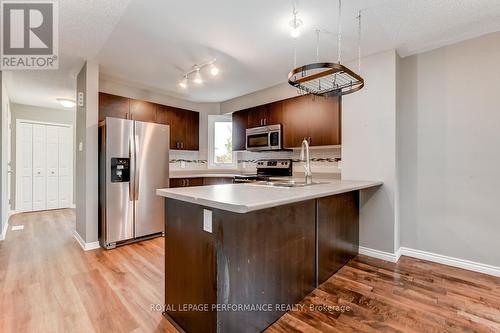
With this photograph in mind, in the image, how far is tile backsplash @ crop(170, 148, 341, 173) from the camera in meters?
3.58

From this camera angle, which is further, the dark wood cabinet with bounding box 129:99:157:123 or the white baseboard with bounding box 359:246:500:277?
the dark wood cabinet with bounding box 129:99:157:123

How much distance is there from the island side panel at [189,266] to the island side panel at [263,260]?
0.08 metres

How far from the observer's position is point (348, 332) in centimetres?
160

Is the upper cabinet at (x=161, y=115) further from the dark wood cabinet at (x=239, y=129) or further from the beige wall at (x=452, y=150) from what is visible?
the beige wall at (x=452, y=150)

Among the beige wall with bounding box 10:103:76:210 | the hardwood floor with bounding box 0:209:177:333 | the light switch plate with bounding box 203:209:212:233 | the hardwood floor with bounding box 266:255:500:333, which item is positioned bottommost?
the hardwood floor with bounding box 266:255:500:333

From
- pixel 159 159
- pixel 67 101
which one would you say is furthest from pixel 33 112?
pixel 159 159

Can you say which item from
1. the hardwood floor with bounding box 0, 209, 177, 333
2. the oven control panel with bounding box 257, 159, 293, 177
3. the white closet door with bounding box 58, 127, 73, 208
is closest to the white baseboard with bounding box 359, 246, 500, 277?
the oven control panel with bounding box 257, 159, 293, 177

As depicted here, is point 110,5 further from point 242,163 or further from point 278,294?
point 242,163

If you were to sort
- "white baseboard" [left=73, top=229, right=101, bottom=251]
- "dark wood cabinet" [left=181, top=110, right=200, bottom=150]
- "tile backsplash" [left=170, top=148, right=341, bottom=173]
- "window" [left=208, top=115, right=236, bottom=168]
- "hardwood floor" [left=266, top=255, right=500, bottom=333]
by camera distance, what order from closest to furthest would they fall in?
"hardwood floor" [left=266, top=255, right=500, bottom=333], "white baseboard" [left=73, top=229, right=101, bottom=251], "tile backsplash" [left=170, top=148, right=341, bottom=173], "dark wood cabinet" [left=181, top=110, right=200, bottom=150], "window" [left=208, top=115, right=236, bottom=168]

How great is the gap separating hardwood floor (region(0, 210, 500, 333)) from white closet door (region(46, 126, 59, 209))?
3226 mm

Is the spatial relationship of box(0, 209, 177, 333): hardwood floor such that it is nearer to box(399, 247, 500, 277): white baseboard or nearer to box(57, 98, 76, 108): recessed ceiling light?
box(57, 98, 76, 108): recessed ceiling light

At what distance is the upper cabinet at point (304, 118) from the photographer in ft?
10.5

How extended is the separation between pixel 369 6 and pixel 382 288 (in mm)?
2472

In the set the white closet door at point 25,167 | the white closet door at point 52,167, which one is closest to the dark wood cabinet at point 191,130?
the white closet door at point 52,167
